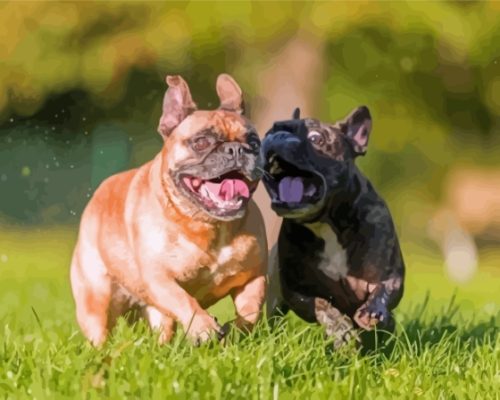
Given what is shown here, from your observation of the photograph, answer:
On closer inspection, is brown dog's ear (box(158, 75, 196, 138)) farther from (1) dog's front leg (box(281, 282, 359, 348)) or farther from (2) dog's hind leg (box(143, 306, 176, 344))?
(1) dog's front leg (box(281, 282, 359, 348))

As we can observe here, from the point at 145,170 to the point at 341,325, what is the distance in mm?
1356

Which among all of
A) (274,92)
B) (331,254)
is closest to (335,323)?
(331,254)

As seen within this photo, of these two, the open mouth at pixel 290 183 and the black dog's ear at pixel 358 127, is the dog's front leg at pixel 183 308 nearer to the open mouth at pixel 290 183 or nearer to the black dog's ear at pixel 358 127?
the open mouth at pixel 290 183

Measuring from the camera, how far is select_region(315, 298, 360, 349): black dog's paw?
22.4 ft

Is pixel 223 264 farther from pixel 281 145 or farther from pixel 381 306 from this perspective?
pixel 381 306

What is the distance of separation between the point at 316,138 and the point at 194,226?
3.43 ft

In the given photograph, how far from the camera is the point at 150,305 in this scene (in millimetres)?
6938

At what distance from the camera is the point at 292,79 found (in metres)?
13.7

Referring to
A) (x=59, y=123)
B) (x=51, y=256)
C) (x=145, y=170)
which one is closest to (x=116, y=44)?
(x=51, y=256)

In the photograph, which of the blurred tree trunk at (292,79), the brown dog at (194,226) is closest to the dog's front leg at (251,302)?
the brown dog at (194,226)

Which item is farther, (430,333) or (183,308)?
(430,333)

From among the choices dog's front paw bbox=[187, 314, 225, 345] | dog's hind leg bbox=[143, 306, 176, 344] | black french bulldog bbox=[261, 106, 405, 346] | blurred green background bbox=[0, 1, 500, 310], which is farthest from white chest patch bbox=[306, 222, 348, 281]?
blurred green background bbox=[0, 1, 500, 310]

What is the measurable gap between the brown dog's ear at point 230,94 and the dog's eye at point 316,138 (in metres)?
0.44

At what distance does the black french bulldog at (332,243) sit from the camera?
694cm
